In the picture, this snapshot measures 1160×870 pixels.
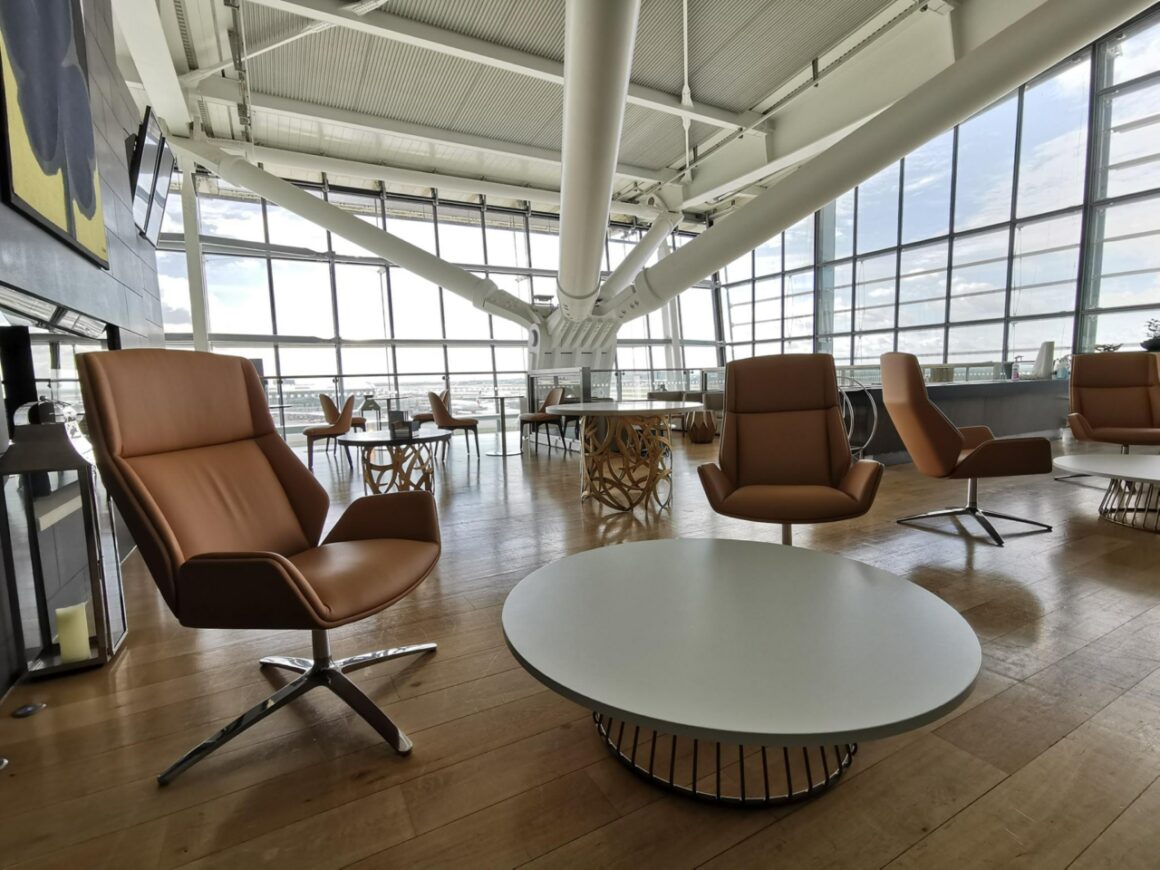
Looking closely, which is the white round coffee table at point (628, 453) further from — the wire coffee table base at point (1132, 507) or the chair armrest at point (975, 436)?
the wire coffee table base at point (1132, 507)

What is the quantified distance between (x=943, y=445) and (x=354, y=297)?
9358 mm

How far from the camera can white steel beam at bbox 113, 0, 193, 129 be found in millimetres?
4547

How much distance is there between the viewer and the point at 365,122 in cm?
709

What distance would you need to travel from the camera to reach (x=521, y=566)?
2846mm

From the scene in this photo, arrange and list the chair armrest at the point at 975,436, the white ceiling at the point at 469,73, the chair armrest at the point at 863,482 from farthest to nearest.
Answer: the white ceiling at the point at 469,73 → the chair armrest at the point at 975,436 → the chair armrest at the point at 863,482

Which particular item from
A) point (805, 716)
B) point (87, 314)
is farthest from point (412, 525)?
point (87, 314)

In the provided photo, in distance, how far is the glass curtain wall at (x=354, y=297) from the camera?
335 inches

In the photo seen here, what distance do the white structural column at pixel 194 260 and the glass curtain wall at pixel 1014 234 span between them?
9818 mm

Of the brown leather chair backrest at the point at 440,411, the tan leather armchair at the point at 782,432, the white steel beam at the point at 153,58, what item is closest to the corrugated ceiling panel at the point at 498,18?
the white steel beam at the point at 153,58

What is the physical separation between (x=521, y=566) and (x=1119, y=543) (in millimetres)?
3276

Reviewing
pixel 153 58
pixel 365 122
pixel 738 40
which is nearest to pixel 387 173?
pixel 365 122

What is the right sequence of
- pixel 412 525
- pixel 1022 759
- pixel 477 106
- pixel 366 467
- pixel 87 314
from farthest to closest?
pixel 477 106 < pixel 366 467 < pixel 87 314 < pixel 412 525 < pixel 1022 759

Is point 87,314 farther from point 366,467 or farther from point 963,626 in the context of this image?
point 963,626

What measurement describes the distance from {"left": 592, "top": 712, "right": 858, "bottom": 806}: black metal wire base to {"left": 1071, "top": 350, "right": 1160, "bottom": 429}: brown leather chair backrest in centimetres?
486
